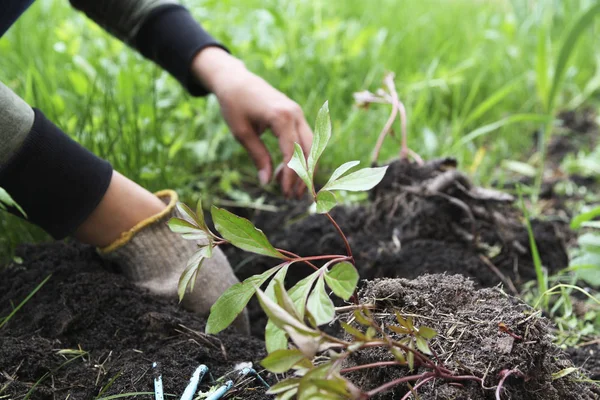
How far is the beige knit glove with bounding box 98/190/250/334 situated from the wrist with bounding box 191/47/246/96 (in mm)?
482

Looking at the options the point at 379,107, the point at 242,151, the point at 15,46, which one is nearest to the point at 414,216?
the point at 242,151

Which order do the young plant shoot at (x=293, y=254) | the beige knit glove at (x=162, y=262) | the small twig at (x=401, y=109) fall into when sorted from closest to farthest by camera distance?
the young plant shoot at (x=293, y=254) < the beige knit glove at (x=162, y=262) < the small twig at (x=401, y=109)

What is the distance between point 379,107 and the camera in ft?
9.35

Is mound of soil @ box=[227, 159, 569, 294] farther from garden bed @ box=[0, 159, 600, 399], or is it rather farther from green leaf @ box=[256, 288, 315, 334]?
green leaf @ box=[256, 288, 315, 334]

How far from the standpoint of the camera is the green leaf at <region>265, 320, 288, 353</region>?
32.9 inches

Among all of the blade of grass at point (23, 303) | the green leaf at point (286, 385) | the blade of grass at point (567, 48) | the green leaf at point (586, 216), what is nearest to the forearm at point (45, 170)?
the blade of grass at point (23, 303)

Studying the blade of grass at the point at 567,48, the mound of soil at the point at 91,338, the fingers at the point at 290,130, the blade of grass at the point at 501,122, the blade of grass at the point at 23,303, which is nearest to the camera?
the mound of soil at the point at 91,338

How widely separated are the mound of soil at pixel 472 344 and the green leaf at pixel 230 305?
0.72 ft

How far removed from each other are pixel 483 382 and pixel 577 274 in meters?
0.74

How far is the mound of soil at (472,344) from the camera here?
94 cm

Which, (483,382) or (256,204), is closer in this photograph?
(483,382)

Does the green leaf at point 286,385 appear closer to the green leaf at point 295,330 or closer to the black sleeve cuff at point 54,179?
the green leaf at point 295,330

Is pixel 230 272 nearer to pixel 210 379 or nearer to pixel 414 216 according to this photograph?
pixel 210 379

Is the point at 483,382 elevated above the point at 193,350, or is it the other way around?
the point at 483,382
